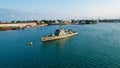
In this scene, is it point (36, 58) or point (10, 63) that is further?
point (36, 58)

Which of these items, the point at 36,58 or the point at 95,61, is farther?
the point at 36,58

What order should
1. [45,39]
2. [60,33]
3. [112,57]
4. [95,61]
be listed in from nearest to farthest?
[95,61], [112,57], [45,39], [60,33]

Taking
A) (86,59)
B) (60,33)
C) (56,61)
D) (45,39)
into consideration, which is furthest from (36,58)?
(60,33)

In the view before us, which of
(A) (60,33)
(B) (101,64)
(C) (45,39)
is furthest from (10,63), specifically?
(A) (60,33)

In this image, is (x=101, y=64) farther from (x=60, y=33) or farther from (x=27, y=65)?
(x=60, y=33)

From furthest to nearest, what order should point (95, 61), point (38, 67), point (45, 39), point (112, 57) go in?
1. point (45, 39)
2. point (112, 57)
3. point (95, 61)
4. point (38, 67)

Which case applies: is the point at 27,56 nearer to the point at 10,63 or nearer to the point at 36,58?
the point at 36,58

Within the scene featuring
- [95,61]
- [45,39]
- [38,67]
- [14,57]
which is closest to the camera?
[38,67]

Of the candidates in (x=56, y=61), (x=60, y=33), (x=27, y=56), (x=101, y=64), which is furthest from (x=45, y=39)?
(x=101, y=64)

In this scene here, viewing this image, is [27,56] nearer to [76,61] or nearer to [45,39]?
[76,61]

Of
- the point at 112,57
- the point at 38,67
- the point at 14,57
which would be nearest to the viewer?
the point at 38,67
